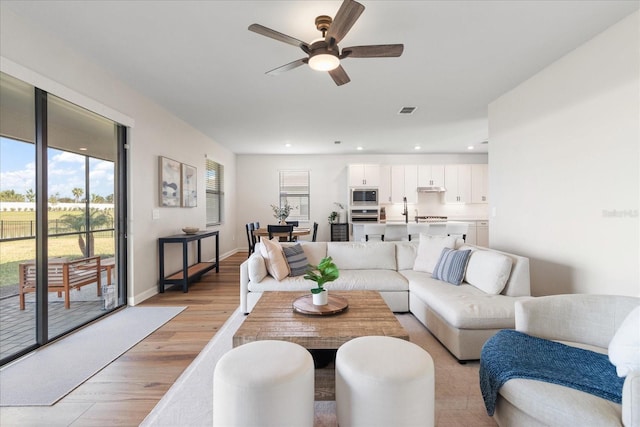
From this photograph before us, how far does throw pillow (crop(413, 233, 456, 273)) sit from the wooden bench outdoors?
3.61m

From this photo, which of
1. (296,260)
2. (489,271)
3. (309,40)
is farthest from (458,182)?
(309,40)

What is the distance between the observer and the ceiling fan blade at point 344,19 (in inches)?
64.3

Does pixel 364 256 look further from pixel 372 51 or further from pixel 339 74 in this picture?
pixel 372 51

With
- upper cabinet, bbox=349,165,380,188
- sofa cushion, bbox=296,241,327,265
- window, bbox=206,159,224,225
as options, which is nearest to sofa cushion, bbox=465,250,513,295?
sofa cushion, bbox=296,241,327,265

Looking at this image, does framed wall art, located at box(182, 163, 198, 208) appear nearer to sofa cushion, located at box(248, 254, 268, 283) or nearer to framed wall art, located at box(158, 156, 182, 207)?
framed wall art, located at box(158, 156, 182, 207)

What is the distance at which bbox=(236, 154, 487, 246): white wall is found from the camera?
7.53 m

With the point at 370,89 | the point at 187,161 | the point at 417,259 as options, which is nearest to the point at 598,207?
the point at 417,259

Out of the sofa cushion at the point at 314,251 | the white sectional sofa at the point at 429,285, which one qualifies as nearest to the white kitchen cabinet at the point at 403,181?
the white sectional sofa at the point at 429,285

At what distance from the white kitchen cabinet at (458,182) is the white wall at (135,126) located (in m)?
5.78

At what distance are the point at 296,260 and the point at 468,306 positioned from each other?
1801 millimetres

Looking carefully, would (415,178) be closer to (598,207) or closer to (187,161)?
(598,207)

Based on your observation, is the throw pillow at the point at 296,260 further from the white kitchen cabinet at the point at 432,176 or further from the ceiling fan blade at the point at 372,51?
the white kitchen cabinet at the point at 432,176

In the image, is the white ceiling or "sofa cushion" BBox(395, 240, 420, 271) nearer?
the white ceiling

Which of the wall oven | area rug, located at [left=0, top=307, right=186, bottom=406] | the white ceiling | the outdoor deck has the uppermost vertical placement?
the white ceiling
